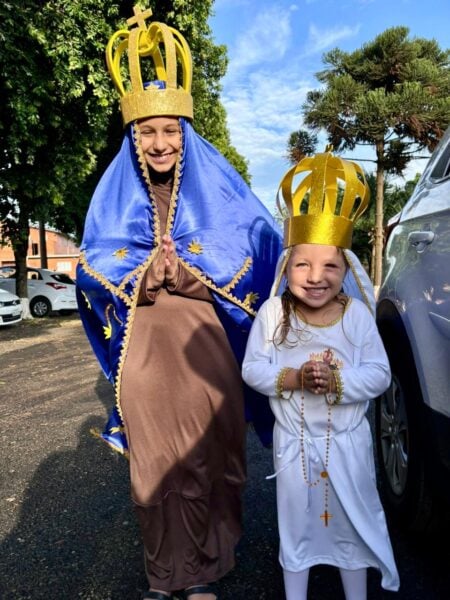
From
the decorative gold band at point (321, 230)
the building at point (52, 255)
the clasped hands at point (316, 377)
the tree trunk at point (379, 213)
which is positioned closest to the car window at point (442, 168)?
the decorative gold band at point (321, 230)

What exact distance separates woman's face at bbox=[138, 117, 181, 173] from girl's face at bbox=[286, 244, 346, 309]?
707 mm

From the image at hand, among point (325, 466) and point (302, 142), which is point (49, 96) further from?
point (302, 142)

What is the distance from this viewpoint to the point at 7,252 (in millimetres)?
53625

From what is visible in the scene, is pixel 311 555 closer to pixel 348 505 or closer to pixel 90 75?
pixel 348 505

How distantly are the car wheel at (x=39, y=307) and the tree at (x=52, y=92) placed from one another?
346cm

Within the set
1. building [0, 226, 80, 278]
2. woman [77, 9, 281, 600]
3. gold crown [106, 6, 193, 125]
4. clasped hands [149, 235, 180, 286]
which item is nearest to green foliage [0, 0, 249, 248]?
gold crown [106, 6, 193, 125]

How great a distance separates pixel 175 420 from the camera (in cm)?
215

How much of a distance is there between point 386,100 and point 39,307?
43.4 ft

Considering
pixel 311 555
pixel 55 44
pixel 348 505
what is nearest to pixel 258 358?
pixel 348 505

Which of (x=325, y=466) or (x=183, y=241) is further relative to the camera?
(x=183, y=241)

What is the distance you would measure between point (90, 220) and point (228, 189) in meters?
0.62

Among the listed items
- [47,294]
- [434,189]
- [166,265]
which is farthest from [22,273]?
[434,189]

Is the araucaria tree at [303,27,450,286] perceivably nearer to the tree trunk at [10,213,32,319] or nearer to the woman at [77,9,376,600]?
the tree trunk at [10,213,32,319]

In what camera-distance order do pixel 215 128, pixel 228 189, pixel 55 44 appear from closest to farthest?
1. pixel 228 189
2. pixel 55 44
3. pixel 215 128
